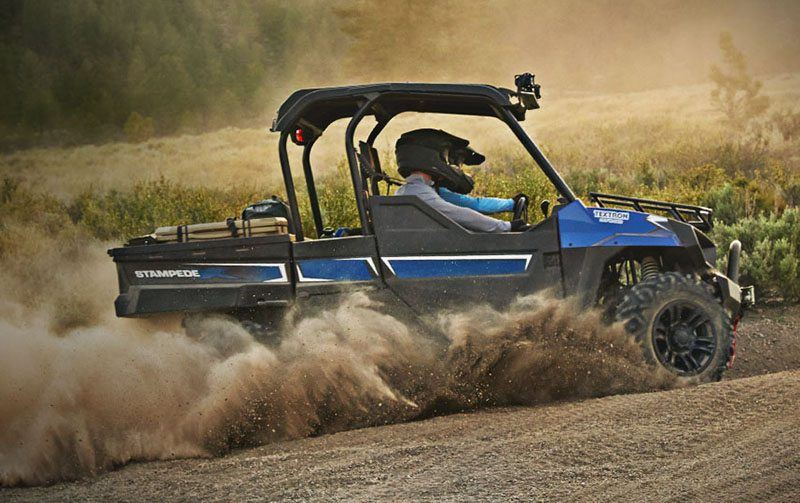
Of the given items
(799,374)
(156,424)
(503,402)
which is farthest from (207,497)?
(799,374)

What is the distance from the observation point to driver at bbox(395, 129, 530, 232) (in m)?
6.95

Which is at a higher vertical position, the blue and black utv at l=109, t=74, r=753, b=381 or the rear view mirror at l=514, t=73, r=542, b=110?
the rear view mirror at l=514, t=73, r=542, b=110

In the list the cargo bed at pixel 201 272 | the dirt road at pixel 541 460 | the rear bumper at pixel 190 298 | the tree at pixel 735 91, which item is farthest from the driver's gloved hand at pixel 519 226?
the tree at pixel 735 91

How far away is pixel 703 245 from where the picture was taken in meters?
7.62

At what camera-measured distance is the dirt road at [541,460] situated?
4680 millimetres

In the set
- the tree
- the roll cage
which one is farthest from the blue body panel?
the tree

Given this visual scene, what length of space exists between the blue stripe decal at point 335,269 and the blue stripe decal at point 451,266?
18 centimetres

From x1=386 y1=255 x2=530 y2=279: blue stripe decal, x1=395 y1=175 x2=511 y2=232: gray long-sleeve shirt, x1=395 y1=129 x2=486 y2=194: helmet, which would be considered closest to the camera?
x1=386 y1=255 x2=530 y2=279: blue stripe decal

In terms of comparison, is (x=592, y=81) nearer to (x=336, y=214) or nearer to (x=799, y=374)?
(x=336, y=214)

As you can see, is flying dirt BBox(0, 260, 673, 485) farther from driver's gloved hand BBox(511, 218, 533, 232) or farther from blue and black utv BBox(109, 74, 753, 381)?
driver's gloved hand BBox(511, 218, 533, 232)

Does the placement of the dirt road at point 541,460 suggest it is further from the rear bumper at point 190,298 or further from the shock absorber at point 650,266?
the shock absorber at point 650,266

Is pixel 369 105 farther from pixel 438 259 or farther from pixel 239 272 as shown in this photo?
pixel 239 272

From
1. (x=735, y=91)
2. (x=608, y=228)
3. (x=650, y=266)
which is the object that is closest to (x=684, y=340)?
(x=650, y=266)

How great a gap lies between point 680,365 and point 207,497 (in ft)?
12.1
